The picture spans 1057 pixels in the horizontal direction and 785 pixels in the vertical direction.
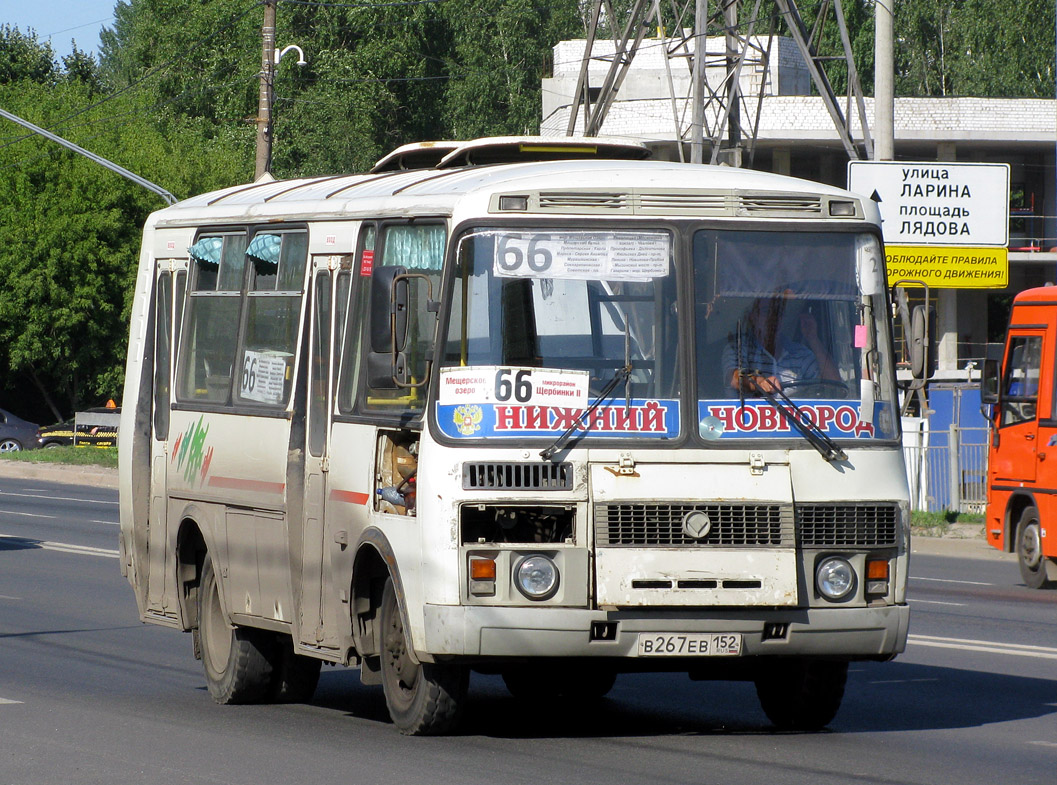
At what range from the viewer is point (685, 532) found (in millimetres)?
8086

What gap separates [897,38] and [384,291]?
74325 mm

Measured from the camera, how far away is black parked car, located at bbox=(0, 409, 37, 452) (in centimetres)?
4881

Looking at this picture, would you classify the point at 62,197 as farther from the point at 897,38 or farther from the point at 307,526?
the point at 307,526

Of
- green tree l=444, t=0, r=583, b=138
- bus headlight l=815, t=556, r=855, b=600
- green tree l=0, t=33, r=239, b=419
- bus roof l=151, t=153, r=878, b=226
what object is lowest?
bus headlight l=815, t=556, r=855, b=600

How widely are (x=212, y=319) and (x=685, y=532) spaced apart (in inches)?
151

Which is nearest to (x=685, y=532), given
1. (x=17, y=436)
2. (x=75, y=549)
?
(x=75, y=549)

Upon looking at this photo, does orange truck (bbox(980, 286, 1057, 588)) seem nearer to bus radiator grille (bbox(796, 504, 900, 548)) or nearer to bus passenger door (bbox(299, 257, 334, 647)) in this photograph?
bus radiator grille (bbox(796, 504, 900, 548))

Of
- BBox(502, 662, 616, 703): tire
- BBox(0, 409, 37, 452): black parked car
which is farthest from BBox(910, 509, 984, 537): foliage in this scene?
BBox(0, 409, 37, 452): black parked car

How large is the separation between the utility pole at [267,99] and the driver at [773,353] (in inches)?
954

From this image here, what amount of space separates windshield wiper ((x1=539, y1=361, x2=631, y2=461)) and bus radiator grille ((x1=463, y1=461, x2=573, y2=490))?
0.20 feet

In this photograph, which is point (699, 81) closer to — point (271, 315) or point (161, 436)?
point (161, 436)

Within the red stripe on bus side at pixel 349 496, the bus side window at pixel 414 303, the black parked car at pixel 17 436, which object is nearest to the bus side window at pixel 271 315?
the red stripe on bus side at pixel 349 496

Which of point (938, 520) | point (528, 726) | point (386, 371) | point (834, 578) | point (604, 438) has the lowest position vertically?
point (528, 726)

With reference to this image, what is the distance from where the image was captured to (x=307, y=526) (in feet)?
30.9
